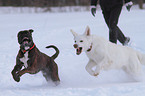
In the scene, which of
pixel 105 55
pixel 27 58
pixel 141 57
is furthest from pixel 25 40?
pixel 141 57

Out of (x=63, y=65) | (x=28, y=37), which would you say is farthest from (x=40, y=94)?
(x=63, y=65)

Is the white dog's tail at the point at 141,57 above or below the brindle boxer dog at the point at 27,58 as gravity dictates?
below

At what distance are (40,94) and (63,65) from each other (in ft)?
9.26

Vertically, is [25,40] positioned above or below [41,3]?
above

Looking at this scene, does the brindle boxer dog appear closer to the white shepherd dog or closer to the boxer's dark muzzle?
the boxer's dark muzzle

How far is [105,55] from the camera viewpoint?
4.60 m

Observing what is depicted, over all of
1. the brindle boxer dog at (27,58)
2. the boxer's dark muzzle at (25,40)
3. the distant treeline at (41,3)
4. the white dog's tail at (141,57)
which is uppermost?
the boxer's dark muzzle at (25,40)

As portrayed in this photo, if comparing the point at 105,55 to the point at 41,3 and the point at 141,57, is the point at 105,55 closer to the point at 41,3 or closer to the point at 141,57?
the point at 141,57

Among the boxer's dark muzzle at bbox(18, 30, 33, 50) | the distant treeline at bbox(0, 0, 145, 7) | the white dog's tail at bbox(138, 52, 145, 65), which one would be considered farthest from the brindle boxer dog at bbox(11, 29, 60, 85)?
the distant treeline at bbox(0, 0, 145, 7)

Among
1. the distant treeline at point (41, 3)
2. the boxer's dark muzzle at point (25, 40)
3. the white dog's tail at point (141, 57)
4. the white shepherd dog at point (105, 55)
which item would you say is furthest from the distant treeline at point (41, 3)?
the boxer's dark muzzle at point (25, 40)

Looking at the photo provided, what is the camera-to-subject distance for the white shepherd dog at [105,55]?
4.41 m

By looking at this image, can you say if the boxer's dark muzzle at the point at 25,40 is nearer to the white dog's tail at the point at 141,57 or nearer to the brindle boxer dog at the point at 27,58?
the brindle boxer dog at the point at 27,58

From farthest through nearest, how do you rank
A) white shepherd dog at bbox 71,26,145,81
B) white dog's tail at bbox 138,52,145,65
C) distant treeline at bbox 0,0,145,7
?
distant treeline at bbox 0,0,145,7, white dog's tail at bbox 138,52,145,65, white shepherd dog at bbox 71,26,145,81

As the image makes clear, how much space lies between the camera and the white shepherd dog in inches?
174
